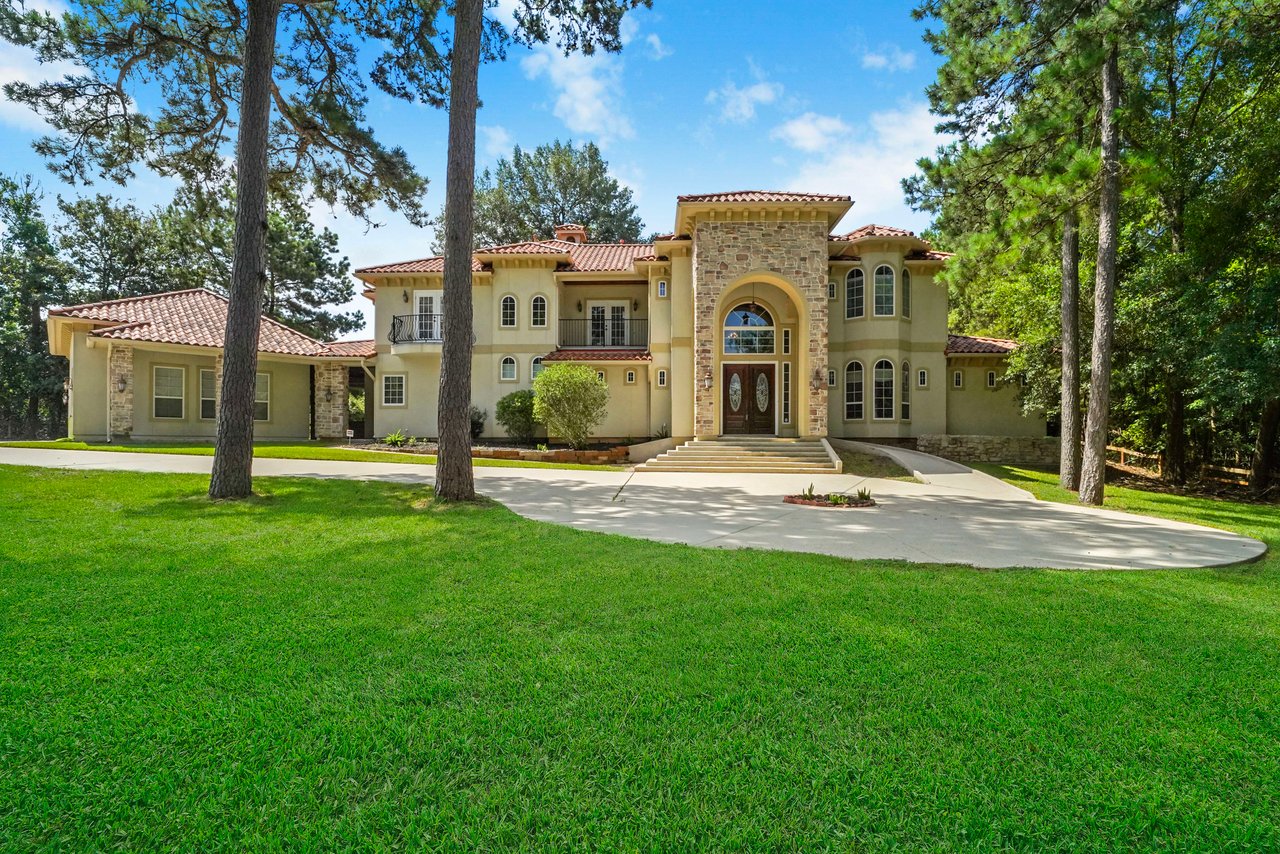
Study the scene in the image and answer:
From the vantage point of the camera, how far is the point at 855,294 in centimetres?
1770

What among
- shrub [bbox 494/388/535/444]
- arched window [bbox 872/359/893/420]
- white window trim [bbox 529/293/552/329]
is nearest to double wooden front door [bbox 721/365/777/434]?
arched window [bbox 872/359/893/420]

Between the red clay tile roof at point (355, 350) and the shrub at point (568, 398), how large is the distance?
8779 millimetres

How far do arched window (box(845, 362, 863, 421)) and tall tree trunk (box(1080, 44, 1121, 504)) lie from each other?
296 inches

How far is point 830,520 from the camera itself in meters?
7.30

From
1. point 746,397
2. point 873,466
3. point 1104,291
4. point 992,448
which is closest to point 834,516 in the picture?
point 873,466

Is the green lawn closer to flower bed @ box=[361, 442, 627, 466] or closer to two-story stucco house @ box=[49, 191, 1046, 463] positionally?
flower bed @ box=[361, 442, 627, 466]

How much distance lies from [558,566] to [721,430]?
487 inches

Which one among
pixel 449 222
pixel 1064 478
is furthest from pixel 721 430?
pixel 449 222

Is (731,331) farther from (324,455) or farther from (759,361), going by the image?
(324,455)

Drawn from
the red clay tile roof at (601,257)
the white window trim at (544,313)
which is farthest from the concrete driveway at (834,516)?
the red clay tile roof at (601,257)

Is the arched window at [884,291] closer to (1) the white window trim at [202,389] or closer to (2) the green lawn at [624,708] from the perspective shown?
(2) the green lawn at [624,708]

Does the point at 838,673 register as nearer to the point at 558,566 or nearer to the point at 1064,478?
the point at 558,566

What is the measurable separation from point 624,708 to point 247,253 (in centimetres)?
879

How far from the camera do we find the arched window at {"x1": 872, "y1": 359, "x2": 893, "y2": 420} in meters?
17.5
